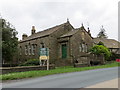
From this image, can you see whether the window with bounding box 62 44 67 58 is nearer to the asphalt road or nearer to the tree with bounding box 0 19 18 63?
the tree with bounding box 0 19 18 63

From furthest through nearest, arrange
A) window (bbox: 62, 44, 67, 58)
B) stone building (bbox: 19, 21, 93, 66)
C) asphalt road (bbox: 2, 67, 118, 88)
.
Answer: window (bbox: 62, 44, 67, 58), stone building (bbox: 19, 21, 93, 66), asphalt road (bbox: 2, 67, 118, 88)

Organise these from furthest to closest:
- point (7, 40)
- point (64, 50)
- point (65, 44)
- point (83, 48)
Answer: point (83, 48) < point (64, 50) < point (65, 44) < point (7, 40)

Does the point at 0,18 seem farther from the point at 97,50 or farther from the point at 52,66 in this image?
the point at 97,50

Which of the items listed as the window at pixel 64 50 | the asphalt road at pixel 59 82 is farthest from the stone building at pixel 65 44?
the asphalt road at pixel 59 82

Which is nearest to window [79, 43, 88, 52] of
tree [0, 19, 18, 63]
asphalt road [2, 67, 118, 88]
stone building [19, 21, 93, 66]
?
stone building [19, 21, 93, 66]

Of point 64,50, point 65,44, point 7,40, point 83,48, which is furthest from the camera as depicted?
point 83,48

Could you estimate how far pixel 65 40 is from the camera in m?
29.5

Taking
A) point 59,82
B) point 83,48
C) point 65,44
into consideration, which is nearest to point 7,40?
point 65,44

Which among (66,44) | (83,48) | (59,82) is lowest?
(59,82)

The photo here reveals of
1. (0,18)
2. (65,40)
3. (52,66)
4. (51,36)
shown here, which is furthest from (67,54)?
(0,18)

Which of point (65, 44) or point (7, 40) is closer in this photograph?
Result: point (7, 40)

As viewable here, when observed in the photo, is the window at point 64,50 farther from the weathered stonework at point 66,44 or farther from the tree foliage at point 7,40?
the tree foliage at point 7,40

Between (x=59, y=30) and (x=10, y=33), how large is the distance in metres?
9.72

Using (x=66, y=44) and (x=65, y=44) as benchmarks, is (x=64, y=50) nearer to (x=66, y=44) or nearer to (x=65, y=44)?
(x=65, y=44)
